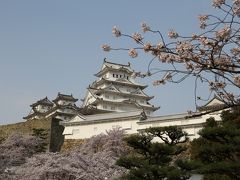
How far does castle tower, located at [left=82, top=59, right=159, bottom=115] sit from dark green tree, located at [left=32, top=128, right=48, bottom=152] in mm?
16942

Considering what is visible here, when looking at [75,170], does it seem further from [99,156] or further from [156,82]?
[156,82]

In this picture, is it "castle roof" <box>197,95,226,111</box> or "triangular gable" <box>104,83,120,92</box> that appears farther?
"triangular gable" <box>104,83,120,92</box>

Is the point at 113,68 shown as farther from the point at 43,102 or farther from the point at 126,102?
the point at 43,102

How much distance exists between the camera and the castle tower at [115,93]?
1772 inches

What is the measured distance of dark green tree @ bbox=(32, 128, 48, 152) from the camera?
2341 cm

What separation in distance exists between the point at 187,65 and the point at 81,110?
39.4 metres

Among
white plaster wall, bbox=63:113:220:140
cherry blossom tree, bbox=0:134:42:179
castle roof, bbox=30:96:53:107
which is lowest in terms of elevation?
cherry blossom tree, bbox=0:134:42:179

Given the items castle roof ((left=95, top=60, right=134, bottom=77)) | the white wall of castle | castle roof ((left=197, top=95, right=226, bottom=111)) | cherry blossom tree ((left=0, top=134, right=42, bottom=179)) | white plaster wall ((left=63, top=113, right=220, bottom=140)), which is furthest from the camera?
castle roof ((left=95, top=60, right=134, bottom=77))

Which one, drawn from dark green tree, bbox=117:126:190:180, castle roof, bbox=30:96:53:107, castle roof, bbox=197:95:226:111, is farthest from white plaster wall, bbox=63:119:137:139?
castle roof, bbox=30:96:53:107

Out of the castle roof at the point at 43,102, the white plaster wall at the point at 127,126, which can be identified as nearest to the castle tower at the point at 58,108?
the castle roof at the point at 43,102

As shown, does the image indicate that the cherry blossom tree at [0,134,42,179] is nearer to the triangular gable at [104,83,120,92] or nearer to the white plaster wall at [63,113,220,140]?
the white plaster wall at [63,113,220,140]

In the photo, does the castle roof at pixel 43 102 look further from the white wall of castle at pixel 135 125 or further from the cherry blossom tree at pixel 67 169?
the cherry blossom tree at pixel 67 169

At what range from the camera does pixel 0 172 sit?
47.5ft

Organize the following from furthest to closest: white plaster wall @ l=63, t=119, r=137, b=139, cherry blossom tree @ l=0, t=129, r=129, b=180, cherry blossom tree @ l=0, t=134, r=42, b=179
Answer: white plaster wall @ l=63, t=119, r=137, b=139 → cherry blossom tree @ l=0, t=134, r=42, b=179 → cherry blossom tree @ l=0, t=129, r=129, b=180
